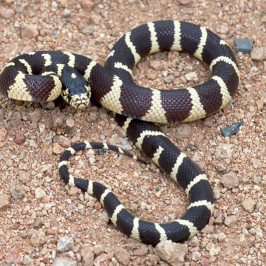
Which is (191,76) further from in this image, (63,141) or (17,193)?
(17,193)

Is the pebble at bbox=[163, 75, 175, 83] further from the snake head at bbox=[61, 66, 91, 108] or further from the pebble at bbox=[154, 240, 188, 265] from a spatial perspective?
the pebble at bbox=[154, 240, 188, 265]

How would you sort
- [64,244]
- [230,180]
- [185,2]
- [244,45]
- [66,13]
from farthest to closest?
[185,2] → [66,13] → [244,45] → [230,180] → [64,244]

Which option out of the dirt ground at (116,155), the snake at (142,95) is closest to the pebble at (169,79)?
the dirt ground at (116,155)

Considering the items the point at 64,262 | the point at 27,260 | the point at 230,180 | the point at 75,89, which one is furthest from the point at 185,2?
the point at 27,260

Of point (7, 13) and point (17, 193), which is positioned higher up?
point (7, 13)

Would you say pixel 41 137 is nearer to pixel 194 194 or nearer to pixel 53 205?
pixel 53 205

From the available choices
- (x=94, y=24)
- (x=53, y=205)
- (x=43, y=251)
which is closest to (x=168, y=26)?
(x=94, y=24)
